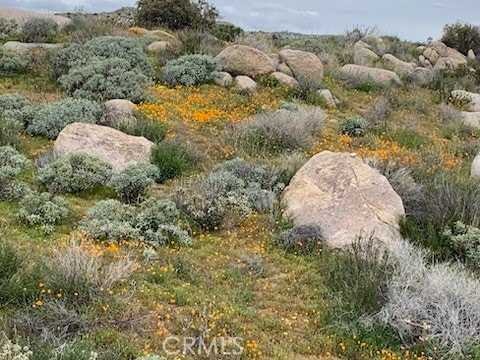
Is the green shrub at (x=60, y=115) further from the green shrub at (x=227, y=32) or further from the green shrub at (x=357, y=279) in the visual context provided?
the green shrub at (x=227, y=32)

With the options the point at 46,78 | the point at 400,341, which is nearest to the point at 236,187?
the point at 400,341

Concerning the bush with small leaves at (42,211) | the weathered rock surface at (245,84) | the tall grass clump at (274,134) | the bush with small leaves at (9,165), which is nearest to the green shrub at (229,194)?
the tall grass clump at (274,134)

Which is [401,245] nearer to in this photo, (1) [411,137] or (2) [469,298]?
Result: (2) [469,298]

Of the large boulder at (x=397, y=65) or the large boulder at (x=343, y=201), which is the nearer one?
the large boulder at (x=343, y=201)

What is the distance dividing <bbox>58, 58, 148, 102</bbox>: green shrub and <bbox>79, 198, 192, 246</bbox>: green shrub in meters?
6.11

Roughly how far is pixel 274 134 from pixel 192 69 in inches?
189

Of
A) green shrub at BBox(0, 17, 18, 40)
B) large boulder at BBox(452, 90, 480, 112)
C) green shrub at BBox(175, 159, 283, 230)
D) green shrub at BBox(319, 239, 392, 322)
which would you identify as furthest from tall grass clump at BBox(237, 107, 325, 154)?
green shrub at BBox(0, 17, 18, 40)

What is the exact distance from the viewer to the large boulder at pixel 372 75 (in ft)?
64.2

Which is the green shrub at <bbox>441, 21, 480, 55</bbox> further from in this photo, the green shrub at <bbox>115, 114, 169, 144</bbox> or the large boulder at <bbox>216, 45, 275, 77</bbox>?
the green shrub at <bbox>115, 114, 169, 144</bbox>

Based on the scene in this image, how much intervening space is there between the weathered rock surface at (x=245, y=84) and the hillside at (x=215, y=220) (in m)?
0.05

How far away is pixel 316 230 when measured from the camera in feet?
24.8

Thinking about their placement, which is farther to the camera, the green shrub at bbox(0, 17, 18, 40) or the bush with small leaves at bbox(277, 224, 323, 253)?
the green shrub at bbox(0, 17, 18, 40)

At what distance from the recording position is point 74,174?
858 cm

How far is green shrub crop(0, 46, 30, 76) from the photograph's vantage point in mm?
14234
